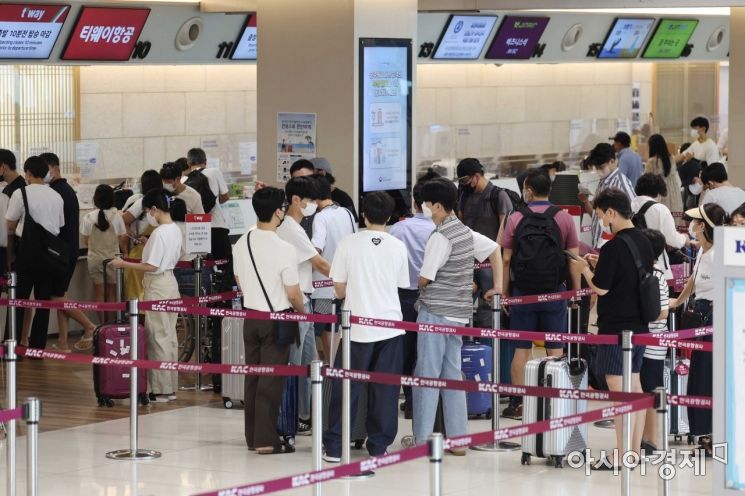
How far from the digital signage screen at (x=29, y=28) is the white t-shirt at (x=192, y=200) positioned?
A: 6.80ft

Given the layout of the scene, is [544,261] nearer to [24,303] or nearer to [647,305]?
[647,305]

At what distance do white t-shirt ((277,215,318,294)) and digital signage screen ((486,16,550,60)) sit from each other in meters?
9.58

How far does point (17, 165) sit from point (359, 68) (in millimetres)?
3770

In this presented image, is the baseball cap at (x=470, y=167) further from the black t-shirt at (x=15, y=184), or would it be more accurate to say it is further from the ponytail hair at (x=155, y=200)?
→ the black t-shirt at (x=15, y=184)

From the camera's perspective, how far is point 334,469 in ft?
17.1

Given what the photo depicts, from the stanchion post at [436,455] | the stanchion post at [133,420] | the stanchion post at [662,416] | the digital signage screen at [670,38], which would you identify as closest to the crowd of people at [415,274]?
the stanchion post at [133,420]

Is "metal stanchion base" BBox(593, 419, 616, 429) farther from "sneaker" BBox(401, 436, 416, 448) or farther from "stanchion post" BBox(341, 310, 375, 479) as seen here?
"stanchion post" BBox(341, 310, 375, 479)

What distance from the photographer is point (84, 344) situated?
12.9m

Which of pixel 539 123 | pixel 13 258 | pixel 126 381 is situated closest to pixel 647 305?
pixel 126 381

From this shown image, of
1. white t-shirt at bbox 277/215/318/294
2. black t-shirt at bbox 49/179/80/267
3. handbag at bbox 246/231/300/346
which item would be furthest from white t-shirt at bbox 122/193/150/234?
handbag at bbox 246/231/300/346

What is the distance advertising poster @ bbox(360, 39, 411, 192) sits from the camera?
38.0ft

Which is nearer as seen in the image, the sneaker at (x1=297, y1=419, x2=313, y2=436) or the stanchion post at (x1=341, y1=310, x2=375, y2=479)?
the stanchion post at (x1=341, y1=310, x2=375, y2=479)

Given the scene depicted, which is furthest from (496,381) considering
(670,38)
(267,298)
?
(670,38)

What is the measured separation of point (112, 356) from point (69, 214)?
2.45 metres
